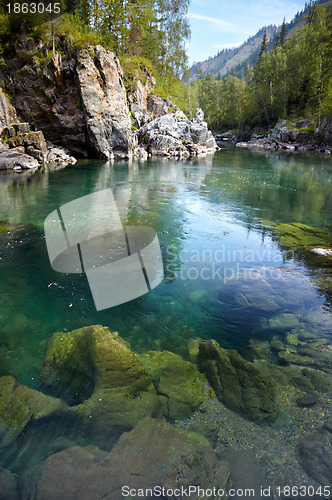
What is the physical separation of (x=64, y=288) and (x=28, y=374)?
2386mm

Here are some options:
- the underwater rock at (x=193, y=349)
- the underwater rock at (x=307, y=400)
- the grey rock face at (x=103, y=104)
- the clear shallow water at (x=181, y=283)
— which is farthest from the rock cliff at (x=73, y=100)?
the underwater rock at (x=307, y=400)

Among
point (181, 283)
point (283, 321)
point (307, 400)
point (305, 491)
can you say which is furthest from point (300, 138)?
point (305, 491)

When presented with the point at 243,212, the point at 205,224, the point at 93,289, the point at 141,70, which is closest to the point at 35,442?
the point at 93,289

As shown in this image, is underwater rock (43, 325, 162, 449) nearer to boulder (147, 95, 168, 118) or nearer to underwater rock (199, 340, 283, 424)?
underwater rock (199, 340, 283, 424)

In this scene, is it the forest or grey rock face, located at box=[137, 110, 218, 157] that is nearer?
the forest

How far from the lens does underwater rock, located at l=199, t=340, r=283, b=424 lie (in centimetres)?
329

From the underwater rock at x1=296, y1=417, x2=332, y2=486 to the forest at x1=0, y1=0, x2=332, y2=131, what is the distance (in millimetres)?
37826

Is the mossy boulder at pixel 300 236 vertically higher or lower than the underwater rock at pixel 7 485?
higher

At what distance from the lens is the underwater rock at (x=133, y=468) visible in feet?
7.93

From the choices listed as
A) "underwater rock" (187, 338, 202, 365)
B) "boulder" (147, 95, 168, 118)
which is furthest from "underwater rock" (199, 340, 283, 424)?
"boulder" (147, 95, 168, 118)

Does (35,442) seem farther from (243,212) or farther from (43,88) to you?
(43,88)

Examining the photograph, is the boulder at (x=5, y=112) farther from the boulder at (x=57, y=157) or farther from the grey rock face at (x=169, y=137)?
the grey rock face at (x=169, y=137)

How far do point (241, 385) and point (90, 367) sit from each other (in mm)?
2066

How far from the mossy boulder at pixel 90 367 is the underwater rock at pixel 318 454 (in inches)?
72.5
